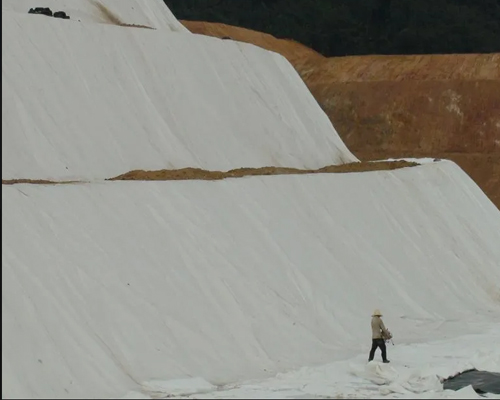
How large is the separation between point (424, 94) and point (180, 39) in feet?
107

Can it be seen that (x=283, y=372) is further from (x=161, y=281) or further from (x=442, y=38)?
(x=442, y=38)

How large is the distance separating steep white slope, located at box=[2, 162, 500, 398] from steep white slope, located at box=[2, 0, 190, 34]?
11703 millimetres

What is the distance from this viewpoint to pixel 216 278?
22312 mm

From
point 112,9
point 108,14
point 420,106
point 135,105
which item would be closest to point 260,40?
point 420,106

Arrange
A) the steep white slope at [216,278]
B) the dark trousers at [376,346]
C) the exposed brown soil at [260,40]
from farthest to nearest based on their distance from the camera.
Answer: the exposed brown soil at [260,40] < the dark trousers at [376,346] < the steep white slope at [216,278]

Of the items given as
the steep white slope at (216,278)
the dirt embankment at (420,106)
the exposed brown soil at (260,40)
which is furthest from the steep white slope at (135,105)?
the exposed brown soil at (260,40)

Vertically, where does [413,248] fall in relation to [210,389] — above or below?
above

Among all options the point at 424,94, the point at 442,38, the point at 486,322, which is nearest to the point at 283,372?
the point at 486,322

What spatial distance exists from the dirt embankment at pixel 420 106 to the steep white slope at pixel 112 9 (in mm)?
21999

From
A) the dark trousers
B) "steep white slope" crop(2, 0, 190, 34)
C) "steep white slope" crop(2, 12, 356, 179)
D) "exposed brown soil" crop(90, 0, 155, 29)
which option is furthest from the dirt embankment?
the dark trousers

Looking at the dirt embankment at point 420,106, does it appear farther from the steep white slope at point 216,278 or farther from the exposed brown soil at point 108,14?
the steep white slope at point 216,278

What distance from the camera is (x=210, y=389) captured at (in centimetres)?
1839

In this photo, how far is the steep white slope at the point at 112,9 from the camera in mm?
36688

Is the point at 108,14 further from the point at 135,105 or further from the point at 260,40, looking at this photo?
the point at 260,40
